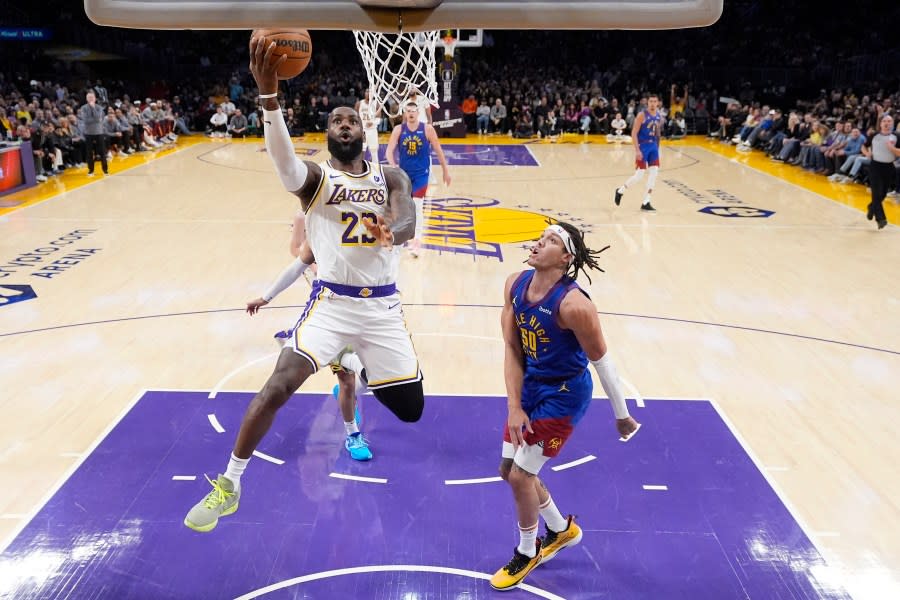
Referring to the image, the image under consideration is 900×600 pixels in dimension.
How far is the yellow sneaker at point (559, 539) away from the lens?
398 centimetres

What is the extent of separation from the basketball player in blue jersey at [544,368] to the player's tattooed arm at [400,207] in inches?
25.7

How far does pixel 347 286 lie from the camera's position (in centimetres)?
432

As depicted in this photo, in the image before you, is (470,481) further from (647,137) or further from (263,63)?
(647,137)

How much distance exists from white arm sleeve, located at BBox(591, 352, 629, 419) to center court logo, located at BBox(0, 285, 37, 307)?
21.7 feet

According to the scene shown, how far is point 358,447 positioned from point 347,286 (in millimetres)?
1198

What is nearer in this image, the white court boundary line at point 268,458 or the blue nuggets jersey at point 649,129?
the white court boundary line at point 268,458

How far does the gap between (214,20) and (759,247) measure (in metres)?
8.50

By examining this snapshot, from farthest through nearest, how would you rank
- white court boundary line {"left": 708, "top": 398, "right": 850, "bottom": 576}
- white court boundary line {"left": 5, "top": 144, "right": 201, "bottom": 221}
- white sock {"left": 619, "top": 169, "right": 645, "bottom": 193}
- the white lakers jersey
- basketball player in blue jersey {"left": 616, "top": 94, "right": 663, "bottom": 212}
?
1. white sock {"left": 619, "top": 169, "right": 645, "bottom": 193}
2. white court boundary line {"left": 5, "top": 144, "right": 201, "bottom": 221}
3. basketball player in blue jersey {"left": 616, "top": 94, "right": 663, "bottom": 212}
4. the white lakers jersey
5. white court boundary line {"left": 708, "top": 398, "right": 850, "bottom": 576}

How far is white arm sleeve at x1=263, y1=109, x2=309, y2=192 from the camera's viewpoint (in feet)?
12.2

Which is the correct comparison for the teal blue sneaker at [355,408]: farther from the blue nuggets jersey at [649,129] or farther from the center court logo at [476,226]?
the blue nuggets jersey at [649,129]

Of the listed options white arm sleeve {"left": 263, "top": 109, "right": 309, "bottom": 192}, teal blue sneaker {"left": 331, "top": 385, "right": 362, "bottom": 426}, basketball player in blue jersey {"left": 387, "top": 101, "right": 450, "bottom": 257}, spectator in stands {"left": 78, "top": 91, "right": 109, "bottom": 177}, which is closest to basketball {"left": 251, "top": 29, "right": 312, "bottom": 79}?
white arm sleeve {"left": 263, "top": 109, "right": 309, "bottom": 192}

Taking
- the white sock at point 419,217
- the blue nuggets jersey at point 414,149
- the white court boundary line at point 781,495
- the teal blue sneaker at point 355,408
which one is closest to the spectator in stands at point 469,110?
the white sock at point 419,217

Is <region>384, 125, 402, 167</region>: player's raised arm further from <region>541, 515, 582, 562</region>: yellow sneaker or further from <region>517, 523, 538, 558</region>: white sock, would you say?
<region>517, 523, 538, 558</region>: white sock

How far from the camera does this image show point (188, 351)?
679cm
